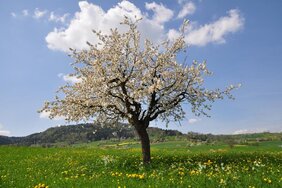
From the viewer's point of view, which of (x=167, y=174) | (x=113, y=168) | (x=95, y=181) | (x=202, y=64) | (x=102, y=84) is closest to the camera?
(x=95, y=181)

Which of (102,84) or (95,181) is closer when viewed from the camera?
(95,181)

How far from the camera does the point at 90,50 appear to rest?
27.9 meters

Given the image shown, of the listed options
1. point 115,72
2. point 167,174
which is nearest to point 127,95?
point 115,72

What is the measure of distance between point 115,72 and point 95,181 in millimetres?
10579

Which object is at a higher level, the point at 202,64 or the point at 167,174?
the point at 202,64

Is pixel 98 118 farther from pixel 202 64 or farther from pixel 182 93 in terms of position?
pixel 202 64

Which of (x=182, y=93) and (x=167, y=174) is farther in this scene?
(x=182, y=93)

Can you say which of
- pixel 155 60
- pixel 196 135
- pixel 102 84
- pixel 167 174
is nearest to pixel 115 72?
pixel 102 84

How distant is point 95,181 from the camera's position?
16.3 m

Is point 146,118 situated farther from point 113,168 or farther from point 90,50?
point 90,50

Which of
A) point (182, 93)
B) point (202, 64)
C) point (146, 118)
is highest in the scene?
point (202, 64)

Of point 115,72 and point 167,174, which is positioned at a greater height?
point 115,72

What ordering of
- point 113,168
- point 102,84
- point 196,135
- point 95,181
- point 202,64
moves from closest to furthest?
point 95,181 < point 113,168 < point 102,84 < point 202,64 < point 196,135

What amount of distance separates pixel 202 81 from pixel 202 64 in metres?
1.47
